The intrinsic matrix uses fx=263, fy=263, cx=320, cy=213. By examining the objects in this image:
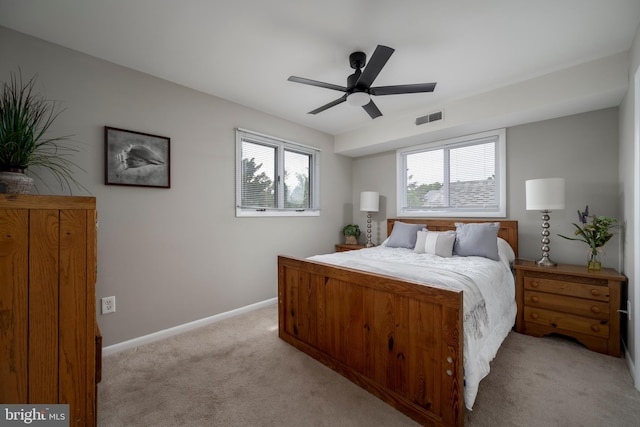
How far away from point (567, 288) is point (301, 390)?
2478 mm

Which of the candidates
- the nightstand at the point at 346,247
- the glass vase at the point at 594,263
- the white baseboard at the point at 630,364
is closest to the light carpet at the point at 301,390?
the white baseboard at the point at 630,364

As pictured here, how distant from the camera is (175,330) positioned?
2.62 metres

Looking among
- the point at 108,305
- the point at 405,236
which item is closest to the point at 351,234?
the point at 405,236

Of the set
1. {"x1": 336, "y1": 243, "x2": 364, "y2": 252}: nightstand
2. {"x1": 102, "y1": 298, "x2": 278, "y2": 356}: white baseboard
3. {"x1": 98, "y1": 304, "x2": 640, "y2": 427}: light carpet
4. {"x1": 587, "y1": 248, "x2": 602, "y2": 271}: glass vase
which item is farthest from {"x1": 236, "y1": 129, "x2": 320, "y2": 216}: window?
{"x1": 587, "y1": 248, "x2": 602, "y2": 271}: glass vase

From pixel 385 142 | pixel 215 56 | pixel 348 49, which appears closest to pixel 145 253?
pixel 215 56

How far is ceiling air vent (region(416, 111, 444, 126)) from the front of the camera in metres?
3.17

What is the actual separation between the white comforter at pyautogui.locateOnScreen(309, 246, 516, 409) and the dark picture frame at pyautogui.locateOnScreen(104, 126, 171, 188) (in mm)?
1759

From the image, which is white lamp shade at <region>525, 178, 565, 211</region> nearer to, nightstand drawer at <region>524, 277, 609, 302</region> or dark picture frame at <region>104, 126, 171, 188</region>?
nightstand drawer at <region>524, 277, 609, 302</region>

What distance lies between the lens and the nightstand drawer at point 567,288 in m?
2.22

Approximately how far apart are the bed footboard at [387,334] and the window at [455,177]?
2361 mm

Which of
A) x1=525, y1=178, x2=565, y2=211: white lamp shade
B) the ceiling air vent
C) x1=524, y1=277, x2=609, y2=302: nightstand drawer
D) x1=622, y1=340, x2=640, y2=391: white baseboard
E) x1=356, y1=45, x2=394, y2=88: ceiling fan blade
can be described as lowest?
x1=622, y1=340, x2=640, y2=391: white baseboard

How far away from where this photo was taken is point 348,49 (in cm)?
213

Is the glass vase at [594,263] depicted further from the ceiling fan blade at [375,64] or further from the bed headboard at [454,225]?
the ceiling fan blade at [375,64]

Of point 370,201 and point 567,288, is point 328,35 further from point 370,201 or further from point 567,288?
point 567,288
